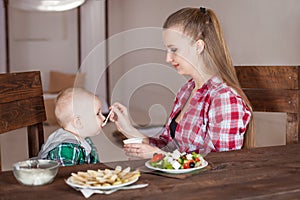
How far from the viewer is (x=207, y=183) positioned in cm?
132

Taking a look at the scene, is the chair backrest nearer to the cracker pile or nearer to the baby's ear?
the baby's ear

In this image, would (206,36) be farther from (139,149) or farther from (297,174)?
(297,174)

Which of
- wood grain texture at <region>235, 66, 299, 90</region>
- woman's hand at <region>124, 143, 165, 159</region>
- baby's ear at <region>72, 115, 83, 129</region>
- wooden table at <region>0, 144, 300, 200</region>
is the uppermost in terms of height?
wood grain texture at <region>235, 66, 299, 90</region>

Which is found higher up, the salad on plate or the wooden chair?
the wooden chair

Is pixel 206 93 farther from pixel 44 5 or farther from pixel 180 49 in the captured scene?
pixel 44 5

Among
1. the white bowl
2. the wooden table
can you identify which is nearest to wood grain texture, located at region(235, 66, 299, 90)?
the wooden table

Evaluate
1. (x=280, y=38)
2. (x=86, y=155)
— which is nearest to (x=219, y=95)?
(x=86, y=155)

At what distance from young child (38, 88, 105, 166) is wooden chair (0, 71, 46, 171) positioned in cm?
19

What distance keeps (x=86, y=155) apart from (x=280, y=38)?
7.80 feet

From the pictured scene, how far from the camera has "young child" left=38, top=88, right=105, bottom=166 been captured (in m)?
1.76

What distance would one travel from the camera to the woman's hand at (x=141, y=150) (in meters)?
1.67

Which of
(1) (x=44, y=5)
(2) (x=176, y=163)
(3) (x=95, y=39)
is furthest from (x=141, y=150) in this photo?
(1) (x=44, y=5)

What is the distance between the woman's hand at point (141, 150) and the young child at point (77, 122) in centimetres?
19

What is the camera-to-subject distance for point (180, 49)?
1.92m
